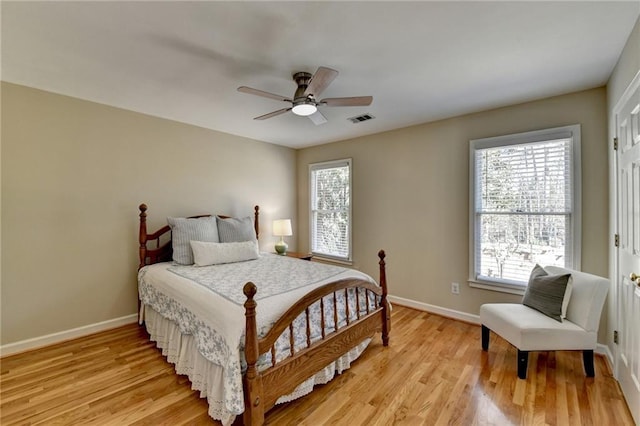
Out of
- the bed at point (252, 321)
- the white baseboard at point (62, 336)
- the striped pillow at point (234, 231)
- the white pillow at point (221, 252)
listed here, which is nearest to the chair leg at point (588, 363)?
the bed at point (252, 321)

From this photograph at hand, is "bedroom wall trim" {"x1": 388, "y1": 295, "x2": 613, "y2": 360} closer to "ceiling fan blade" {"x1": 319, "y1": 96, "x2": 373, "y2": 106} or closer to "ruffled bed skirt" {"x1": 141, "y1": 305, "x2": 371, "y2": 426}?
"ruffled bed skirt" {"x1": 141, "y1": 305, "x2": 371, "y2": 426}

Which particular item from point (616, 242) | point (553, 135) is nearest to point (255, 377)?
point (616, 242)

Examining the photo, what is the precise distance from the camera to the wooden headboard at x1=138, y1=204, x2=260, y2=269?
3.14 m

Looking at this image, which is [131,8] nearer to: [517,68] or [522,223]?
[517,68]

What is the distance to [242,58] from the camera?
2070 mm

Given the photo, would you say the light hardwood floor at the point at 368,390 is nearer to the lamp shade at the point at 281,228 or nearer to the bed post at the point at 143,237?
the bed post at the point at 143,237

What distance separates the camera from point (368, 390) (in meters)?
2.05

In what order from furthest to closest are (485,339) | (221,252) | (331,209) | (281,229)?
1. (331,209)
2. (281,229)
3. (221,252)
4. (485,339)

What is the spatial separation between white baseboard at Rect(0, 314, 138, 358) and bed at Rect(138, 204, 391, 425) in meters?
0.35

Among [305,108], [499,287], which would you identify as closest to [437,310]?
[499,287]

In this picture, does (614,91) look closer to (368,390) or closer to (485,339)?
(485,339)

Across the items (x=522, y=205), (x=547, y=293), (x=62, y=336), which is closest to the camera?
(x=547, y=293)

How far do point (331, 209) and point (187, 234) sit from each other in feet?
7.51

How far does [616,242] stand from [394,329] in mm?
2029
